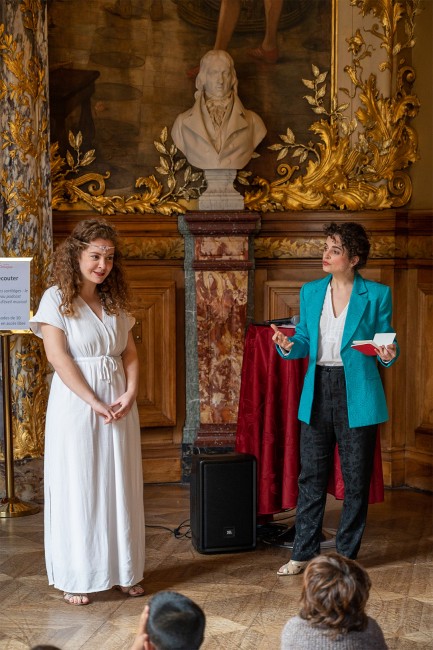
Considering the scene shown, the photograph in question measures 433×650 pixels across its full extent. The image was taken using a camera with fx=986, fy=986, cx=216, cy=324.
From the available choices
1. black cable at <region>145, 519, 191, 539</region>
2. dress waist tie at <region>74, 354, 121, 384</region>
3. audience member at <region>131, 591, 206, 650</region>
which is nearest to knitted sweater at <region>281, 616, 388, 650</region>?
audience member at <region>131, 591, 206, 650</region>

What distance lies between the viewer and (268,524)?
215 inches

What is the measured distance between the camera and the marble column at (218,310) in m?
6.39

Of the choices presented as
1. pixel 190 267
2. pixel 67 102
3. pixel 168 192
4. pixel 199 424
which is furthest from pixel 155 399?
pixel 67 102

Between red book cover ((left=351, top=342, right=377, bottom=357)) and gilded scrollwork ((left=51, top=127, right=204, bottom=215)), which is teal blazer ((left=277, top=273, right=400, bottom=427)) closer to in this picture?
red book cover ((left=351, top=342, right=377, bottom=357))

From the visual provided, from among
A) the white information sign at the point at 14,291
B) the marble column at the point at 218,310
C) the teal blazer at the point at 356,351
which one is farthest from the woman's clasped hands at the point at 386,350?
the white information sign at the point at 14,291

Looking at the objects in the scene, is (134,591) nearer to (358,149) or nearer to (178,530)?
(178,530)

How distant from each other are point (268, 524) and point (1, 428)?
187 cm

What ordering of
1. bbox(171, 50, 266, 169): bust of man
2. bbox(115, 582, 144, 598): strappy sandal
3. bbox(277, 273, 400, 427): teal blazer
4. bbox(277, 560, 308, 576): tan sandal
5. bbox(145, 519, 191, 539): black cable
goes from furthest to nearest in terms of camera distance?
bbox(171, 50, 266, 169): bust of man → bbox(145, 519, 191, 539): black cable → bbox(277, 560, 308, 576): tan sandal → bbox(277, 273, 400, 427): teal blazer → bbox(115, 582, 144, 598): strappy sandal

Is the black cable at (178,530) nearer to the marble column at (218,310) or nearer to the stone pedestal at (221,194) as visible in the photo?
the marble column at (218,310)

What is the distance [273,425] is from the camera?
5.12m

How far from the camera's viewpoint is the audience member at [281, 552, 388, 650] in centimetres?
235

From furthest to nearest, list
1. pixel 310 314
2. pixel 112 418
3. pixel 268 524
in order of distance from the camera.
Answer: pixel 268 524
pixel 310 314
pixel 112 418

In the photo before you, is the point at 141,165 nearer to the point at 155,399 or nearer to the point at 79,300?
the point at 155,399

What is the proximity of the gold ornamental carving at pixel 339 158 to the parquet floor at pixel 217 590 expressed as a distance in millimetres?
2066
